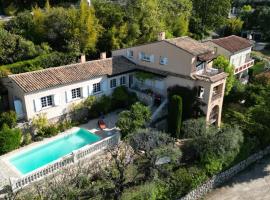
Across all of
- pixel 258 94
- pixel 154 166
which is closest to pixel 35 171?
pixel 154 166

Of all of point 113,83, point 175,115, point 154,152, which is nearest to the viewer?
point 154,152

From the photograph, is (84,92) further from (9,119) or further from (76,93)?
(9,119)

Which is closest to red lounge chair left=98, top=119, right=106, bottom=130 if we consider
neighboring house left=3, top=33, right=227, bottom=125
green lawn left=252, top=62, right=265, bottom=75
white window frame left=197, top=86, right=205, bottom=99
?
→ neighboring house left=3, top=33, right=227, bottom=125

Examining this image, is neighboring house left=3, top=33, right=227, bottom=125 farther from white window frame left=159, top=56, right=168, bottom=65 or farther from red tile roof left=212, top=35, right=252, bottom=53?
red tile roof left=212, top=35, right=252, bottom=53

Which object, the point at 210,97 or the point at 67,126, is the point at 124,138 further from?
the point at 210,97

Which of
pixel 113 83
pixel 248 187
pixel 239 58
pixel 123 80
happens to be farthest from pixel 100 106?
pixel 239 58

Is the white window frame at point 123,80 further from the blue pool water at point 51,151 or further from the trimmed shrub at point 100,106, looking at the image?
the blue pool water at point 51,151

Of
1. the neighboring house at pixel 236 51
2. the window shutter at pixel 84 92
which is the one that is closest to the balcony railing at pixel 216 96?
the neighboring house at pixel 236 51
